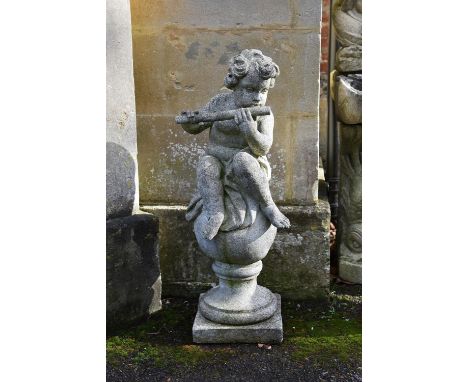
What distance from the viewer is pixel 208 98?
3.21 meters

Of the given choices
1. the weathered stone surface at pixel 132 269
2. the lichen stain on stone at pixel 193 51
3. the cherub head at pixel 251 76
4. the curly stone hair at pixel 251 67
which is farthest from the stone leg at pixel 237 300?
the lichen stain on stone at pixel 193 51

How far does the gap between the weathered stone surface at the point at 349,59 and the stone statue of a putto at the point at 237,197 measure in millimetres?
940

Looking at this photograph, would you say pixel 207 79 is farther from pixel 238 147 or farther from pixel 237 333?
pixel 237 333

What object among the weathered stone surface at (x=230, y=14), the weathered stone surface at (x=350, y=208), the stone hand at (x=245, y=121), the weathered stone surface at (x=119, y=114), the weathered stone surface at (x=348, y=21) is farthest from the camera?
the weathered stone surface at (x=350, y=208)

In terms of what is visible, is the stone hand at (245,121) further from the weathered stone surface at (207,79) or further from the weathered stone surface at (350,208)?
the weathered stone surface at (350,208)

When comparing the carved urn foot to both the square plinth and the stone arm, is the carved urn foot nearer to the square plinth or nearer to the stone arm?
the square plinth

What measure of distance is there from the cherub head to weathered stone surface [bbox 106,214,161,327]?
1.00 meters

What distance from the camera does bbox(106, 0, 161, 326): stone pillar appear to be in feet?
9.58

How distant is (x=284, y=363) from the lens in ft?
8.69

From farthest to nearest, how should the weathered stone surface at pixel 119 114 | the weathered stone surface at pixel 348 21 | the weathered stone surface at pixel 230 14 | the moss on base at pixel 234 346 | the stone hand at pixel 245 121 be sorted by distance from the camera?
the weathered stone surface at pixel 348 21, the weathered stone surface at pixel 230 14, the weathered stone surface at pixel 119 114, the moss on base at pixel 234 346, the stone hand at pixel 245 121

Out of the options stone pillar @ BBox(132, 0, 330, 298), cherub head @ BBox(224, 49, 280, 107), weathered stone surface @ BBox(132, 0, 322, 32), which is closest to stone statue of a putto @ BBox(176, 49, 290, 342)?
cherub head @ BBox(224, 49, 280, 107)

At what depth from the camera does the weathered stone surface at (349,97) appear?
128 inches

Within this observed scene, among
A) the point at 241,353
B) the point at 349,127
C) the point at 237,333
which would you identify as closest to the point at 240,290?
the point at 237,333

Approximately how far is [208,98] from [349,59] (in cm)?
93
